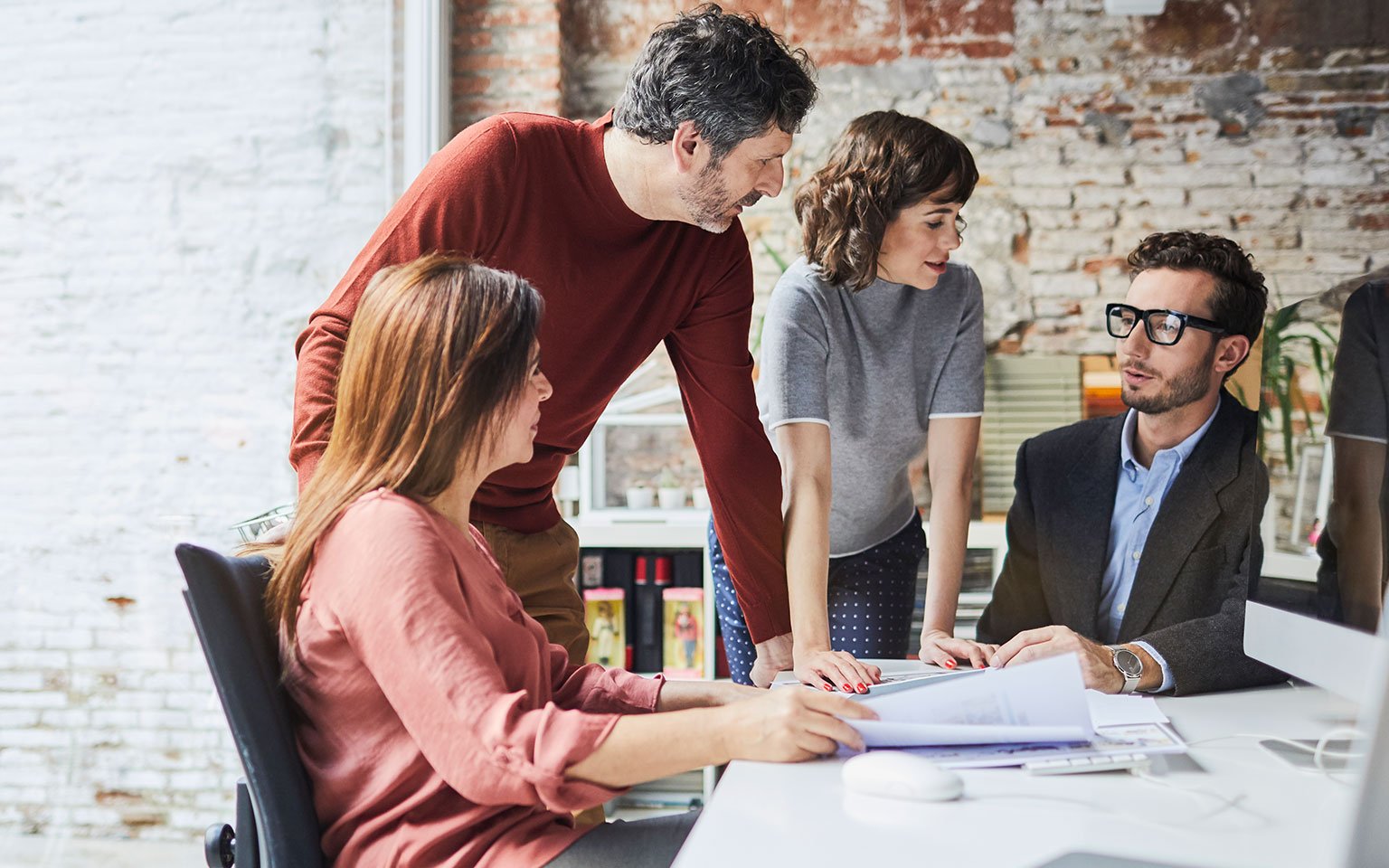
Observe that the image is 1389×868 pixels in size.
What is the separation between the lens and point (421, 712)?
0.96 m

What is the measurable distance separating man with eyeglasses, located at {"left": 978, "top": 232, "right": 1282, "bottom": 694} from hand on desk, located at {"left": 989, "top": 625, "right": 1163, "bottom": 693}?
1.04 feet

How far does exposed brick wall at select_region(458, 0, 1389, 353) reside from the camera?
3719 mm

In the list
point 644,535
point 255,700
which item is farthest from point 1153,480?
point 644,535

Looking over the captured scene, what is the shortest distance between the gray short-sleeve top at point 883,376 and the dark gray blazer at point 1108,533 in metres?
0.19

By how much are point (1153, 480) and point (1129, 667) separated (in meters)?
0.57

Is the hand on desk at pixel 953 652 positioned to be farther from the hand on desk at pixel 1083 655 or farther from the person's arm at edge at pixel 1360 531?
the person's arm at edge at pixel 1360 531

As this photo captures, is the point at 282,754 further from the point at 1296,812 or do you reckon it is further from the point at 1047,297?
the point at 1047,297

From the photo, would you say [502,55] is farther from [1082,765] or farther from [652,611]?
[1082,765]

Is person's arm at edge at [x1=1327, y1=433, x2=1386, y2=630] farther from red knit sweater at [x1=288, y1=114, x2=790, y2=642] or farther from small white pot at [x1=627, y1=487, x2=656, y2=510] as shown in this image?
small white pot at [x1=627, y1=487, x2=656, y2=510]

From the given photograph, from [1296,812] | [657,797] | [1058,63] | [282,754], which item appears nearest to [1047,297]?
[1058,63]

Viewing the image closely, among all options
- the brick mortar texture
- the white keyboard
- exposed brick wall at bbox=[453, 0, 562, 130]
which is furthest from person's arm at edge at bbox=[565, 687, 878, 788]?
exposed brick wall at bbox=[453, 0, 562, 130]

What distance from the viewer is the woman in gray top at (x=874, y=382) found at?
1861mm

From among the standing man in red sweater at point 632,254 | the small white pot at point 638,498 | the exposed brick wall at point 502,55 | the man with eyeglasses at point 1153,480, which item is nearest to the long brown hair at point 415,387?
the standing man in red sweater at point 632,254

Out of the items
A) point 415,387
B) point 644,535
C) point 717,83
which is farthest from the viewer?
point 644,535
